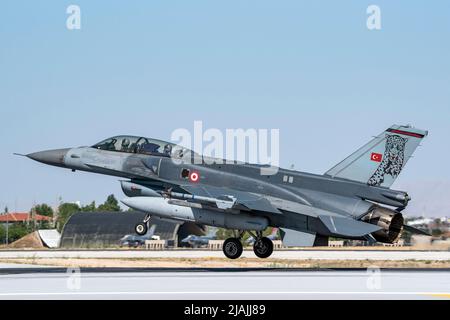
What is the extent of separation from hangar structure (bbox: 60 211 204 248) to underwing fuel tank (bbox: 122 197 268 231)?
130 ft

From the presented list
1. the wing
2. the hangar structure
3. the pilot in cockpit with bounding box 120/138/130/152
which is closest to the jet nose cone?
the pilot in cockpit with bounding box 120/138/130/152

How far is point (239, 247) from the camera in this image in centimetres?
2578

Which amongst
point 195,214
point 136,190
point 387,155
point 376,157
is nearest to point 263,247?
point 195,214

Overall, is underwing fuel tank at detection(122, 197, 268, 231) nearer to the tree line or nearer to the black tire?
the black tire

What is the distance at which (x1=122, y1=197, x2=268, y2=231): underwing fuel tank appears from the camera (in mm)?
24375

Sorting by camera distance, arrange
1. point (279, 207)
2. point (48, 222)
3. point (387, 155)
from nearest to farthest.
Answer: point (387, 155) → point (279, 207) → point (48, 222)

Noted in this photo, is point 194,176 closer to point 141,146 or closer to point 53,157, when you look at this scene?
point 141,146

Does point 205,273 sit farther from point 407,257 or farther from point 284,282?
point 407,257

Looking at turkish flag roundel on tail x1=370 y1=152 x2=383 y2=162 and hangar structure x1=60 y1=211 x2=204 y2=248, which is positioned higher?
turkish flag roundel on tail x1=370 y1=152 x2=383 y2=162

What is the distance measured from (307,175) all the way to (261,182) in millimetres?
1421

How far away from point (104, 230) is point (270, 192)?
141 feet

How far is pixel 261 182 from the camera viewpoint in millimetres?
25922

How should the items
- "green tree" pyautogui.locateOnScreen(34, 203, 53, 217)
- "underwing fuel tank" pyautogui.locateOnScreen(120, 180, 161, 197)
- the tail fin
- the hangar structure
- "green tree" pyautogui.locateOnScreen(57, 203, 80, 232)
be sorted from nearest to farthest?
1. the tail fin
2. "underwing fuel tank" pyautogui.locateOnScreen(120, 180, 161, 197)
3. the hangar structure
4. "green tree" pyautogui.locateOnScreen(57, 203, 80, 232)
5. "green tree" pyautogui.locateOnScreen(34, 203, 53, 217)
